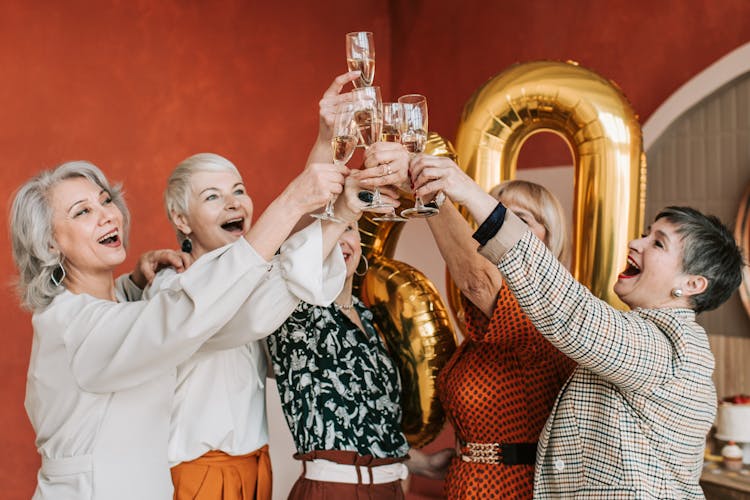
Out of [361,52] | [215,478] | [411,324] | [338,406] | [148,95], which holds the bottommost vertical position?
[215,478]

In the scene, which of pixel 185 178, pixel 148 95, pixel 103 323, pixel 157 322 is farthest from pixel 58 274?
pixel 148 95

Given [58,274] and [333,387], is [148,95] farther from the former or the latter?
[333,387]

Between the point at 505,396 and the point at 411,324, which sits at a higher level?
the point at 411,324

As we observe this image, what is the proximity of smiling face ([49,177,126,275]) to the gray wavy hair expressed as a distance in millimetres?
16

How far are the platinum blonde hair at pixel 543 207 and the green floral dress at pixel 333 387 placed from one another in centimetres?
50

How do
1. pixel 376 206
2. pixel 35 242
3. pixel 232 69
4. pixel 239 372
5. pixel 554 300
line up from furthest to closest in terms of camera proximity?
pixel 232 69, pixel 239 372, pixel 35 242, pixel 376 206, pixel 554 300

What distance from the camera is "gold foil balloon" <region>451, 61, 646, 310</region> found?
2.20 metres

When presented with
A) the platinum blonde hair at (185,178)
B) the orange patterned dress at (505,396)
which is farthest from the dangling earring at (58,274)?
the orange patterned dress at (505,396)

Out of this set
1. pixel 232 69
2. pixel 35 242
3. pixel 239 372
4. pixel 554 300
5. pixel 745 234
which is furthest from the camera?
→ pixel 232 69

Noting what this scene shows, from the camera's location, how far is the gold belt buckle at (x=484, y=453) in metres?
1.90

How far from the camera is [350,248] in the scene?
2.21m

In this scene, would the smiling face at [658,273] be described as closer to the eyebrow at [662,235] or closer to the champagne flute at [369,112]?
the eyebrow at [662,235]

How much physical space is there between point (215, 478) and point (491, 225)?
0.96 metres

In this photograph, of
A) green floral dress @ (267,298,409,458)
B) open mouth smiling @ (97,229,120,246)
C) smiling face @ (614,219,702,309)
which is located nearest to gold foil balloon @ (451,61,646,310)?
green floral dress @ (267,298,409,458)
